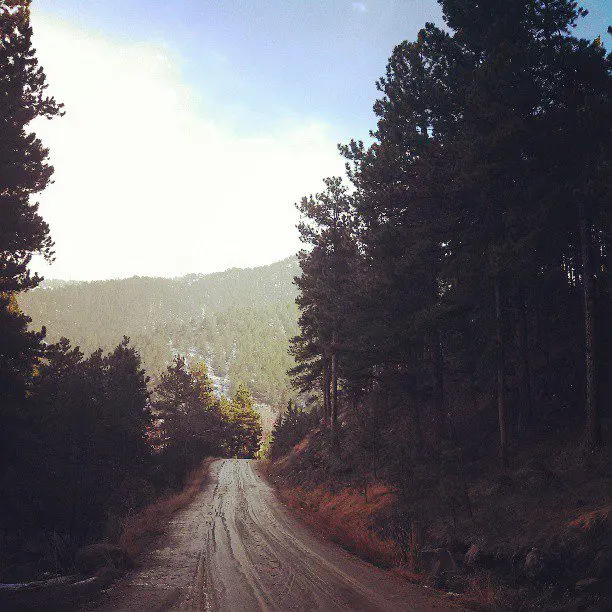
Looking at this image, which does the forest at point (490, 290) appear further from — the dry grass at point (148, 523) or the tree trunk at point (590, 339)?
the dry grass at point (148, 523)

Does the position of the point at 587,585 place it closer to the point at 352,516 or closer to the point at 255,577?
the point at 255,577

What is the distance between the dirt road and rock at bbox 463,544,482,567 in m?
1.28

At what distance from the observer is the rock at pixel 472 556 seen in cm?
866

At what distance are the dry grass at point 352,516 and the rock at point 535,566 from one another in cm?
365

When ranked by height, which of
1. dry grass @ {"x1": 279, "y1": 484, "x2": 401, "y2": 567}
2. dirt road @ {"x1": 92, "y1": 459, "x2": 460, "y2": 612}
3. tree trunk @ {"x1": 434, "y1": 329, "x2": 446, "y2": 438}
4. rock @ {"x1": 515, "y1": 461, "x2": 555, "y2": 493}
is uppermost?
tree trunk @ {"x1": 434, "y1": 329, "x2": 446, "y2": 438}

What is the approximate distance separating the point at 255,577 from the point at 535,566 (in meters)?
5.74

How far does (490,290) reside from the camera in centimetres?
1513

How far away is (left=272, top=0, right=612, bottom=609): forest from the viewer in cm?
1069

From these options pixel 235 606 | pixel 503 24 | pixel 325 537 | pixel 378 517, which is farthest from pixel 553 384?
pixel 235 606

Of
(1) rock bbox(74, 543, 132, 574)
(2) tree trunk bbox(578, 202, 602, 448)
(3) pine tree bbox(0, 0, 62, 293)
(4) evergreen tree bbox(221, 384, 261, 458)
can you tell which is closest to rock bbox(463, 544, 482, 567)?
(2) tree trunk bbox(578, 202, 602, 448)

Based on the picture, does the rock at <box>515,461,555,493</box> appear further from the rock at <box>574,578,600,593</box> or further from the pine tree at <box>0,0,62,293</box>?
the pine tree at <box>0,0,62,293</box>

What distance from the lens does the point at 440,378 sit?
57.7 feet

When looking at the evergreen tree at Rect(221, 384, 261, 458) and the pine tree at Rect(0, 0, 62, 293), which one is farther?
the evergreen tree at Rect(221, 384, 261, 458)

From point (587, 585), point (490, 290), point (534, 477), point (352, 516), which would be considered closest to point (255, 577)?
point (587, 585)
